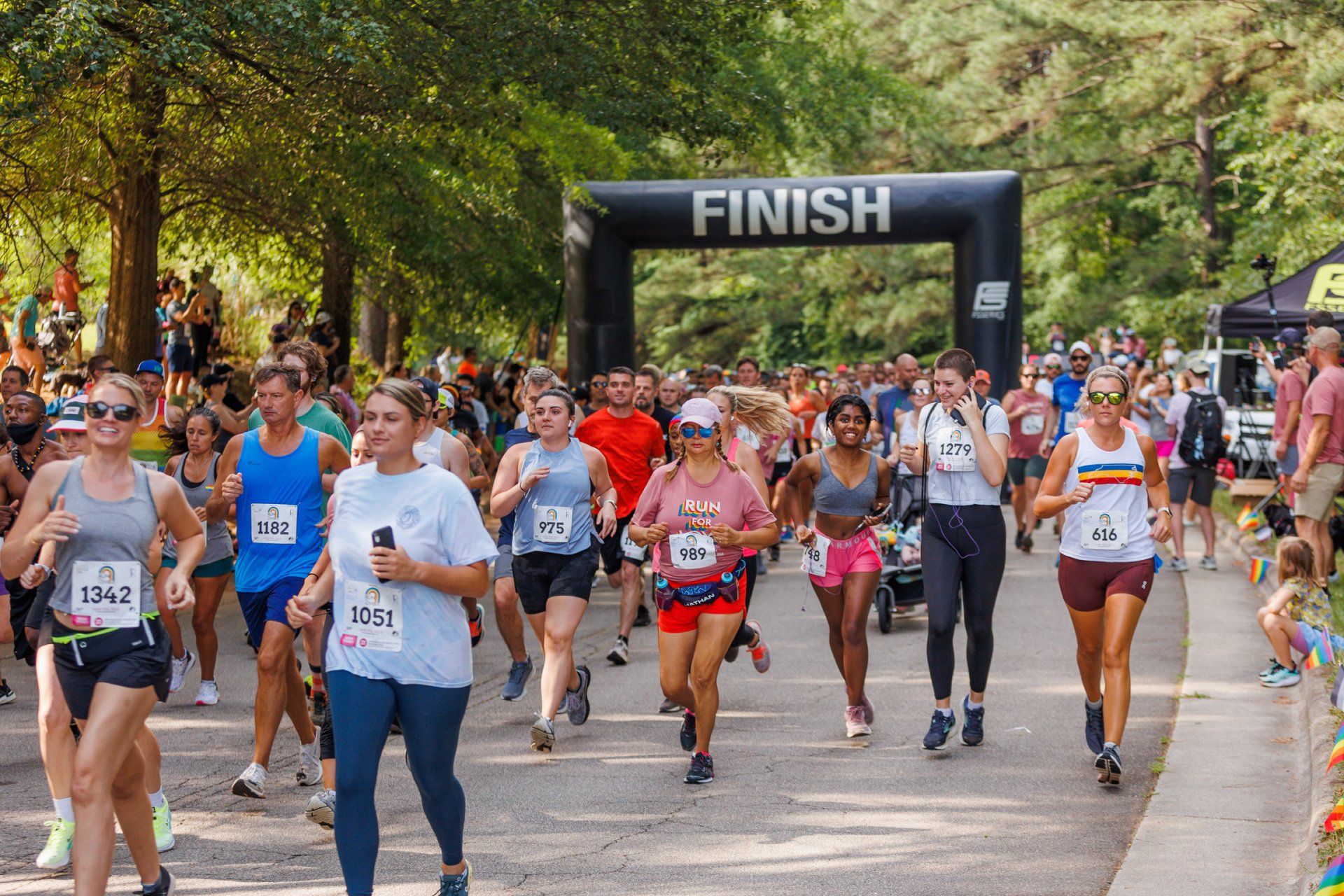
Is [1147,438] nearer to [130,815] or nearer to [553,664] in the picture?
[553,664]

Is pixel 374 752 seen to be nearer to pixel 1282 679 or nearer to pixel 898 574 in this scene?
pixel 1282 679

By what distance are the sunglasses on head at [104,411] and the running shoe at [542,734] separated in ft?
10.1

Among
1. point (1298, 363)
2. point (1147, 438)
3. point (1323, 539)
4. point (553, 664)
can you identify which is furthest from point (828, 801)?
point (1298, 363)

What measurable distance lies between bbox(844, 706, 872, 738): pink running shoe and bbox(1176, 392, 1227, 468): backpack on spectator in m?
7.47

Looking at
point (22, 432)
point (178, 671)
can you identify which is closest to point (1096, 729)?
point (178, 671)

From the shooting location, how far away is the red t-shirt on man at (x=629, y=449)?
10234 mm

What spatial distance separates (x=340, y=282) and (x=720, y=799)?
482 inches

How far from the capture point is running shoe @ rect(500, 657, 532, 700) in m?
8.55

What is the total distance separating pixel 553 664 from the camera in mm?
7453

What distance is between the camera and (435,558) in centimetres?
472

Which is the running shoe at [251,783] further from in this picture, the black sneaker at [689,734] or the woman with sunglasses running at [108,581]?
the black sneaker at [689,734]

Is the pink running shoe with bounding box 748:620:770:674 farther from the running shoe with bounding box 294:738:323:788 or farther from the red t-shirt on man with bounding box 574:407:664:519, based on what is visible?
the running shoe with bounding box 294:738:323:788

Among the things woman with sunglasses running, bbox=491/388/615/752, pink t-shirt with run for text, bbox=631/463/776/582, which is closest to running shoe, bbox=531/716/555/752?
woman with sunglasses running, bbox=491/388/615/752

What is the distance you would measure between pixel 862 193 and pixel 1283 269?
516 inches
